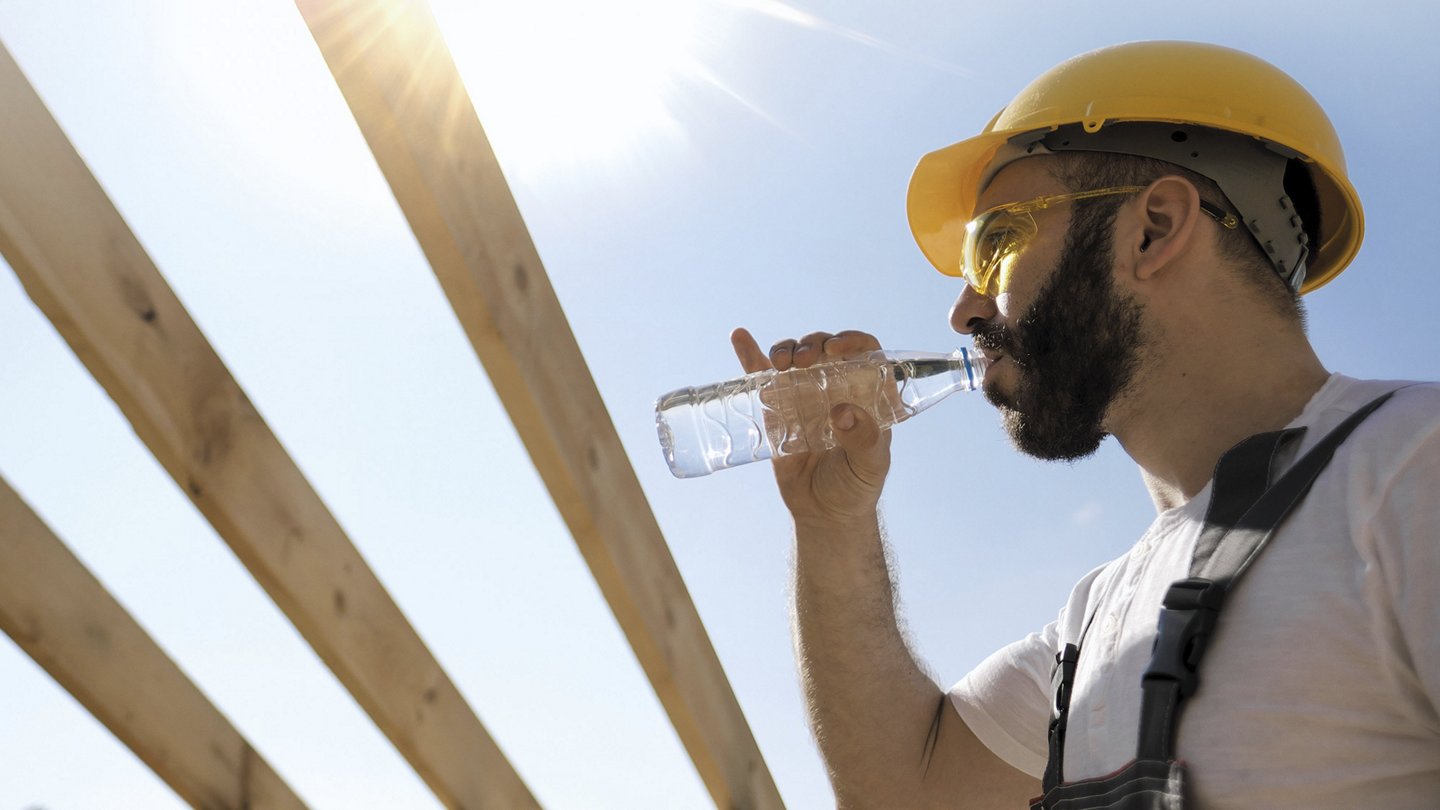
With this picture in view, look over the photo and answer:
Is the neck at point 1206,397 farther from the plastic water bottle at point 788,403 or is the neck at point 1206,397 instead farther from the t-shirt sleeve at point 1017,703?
the plastic water bottle at point 788,403

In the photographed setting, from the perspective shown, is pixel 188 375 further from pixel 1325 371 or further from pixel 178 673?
pixel 1325 371

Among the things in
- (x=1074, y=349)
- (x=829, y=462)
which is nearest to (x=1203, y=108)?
(x=1074, y=349)

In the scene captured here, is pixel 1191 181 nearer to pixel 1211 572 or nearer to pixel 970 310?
pixel 970 310

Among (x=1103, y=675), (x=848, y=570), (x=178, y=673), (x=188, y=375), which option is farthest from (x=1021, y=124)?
(x=178, y=673)

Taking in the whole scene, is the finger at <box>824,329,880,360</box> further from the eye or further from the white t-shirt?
the white t-shirt

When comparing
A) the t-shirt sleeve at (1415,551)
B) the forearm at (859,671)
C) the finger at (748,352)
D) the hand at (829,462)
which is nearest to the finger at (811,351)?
the hand at (829,462)

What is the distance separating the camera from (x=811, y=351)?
234 cm

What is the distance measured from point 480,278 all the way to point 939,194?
1191 millimetres

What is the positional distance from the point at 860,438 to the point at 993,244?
1.61ft

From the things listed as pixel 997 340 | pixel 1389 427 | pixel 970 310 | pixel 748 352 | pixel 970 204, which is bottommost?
pixel 1389 427

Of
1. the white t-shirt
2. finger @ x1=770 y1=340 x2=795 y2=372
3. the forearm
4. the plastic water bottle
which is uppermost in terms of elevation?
the plastic water bottle

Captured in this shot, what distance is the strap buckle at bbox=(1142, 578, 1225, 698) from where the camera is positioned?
1.49 metres

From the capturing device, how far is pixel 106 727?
198cm

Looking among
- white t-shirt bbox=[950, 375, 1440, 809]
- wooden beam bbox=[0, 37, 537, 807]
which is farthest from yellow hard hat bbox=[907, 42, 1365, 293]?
wooden beam bbox=[0, 37, 537, 807]
